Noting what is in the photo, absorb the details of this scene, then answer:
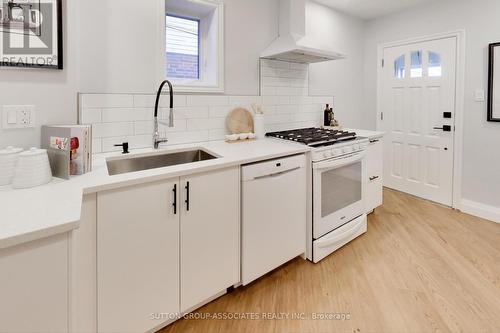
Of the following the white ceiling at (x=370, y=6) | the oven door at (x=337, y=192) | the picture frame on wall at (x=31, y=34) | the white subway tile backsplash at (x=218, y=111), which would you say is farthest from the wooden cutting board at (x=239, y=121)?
the white ceiling at (x=370, y=6)

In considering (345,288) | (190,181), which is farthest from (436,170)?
(190,181)

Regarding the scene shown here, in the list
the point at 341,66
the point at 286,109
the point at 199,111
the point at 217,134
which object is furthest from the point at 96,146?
the point at 341,66

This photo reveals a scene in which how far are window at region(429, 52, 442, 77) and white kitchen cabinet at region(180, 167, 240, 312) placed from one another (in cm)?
315

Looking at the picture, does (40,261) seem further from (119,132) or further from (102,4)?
(102,4)

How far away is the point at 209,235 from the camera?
166 cm

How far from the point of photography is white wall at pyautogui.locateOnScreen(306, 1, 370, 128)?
136 inches

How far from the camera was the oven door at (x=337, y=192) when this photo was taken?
88.3 inches

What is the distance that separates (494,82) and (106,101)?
367 centimetres

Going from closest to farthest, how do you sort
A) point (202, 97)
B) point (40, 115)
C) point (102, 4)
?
point (40, 115) < point (102, 4) < point (202, 97)

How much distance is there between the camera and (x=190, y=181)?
156 cm

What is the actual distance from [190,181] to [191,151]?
0.70 m

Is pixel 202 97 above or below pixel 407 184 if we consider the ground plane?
above

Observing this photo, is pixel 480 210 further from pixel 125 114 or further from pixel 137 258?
pixel 125 114

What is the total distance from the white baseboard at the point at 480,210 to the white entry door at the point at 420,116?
0.58 ft
